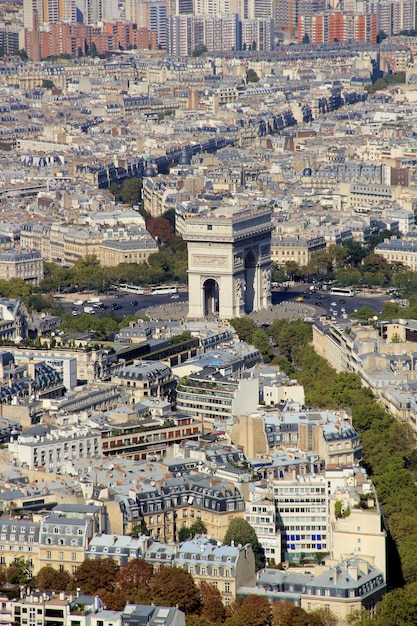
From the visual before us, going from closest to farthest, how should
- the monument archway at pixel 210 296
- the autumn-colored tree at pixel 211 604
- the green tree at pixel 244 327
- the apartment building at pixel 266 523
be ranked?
the autumn-colored tree at pixel 211 604 < the apartment building at pixel 266 523 < the green tree at pixel 244 327 < the monument archway at pixel 210 296

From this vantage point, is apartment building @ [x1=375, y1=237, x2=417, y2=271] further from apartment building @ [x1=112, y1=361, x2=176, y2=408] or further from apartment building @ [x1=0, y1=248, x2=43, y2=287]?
apartment building @ [x1=112, y1=361, x2=176, y2=408]

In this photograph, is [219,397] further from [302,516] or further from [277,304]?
[277,304]

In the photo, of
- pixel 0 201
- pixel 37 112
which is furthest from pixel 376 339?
pixel 37 112

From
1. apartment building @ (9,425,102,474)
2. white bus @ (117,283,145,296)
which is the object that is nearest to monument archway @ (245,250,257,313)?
white bus @ (117,283,145,296)

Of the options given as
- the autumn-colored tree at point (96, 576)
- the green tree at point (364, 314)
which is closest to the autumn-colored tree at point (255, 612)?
the autumn-colored tree at point (96, 576)

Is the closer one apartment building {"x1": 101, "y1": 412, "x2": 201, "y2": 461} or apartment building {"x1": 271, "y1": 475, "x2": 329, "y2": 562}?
apartment building {"x1": 271, "y1": 475, "x2": 329, "y2": 562}

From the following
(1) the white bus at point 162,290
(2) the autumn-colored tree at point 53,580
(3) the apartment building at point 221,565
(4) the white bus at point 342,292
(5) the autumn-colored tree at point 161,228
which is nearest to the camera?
(2) the autumn-colored tree at point 53,580

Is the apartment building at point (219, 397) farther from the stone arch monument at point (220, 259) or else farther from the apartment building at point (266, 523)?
the stone arch monument at point (220, 259)
